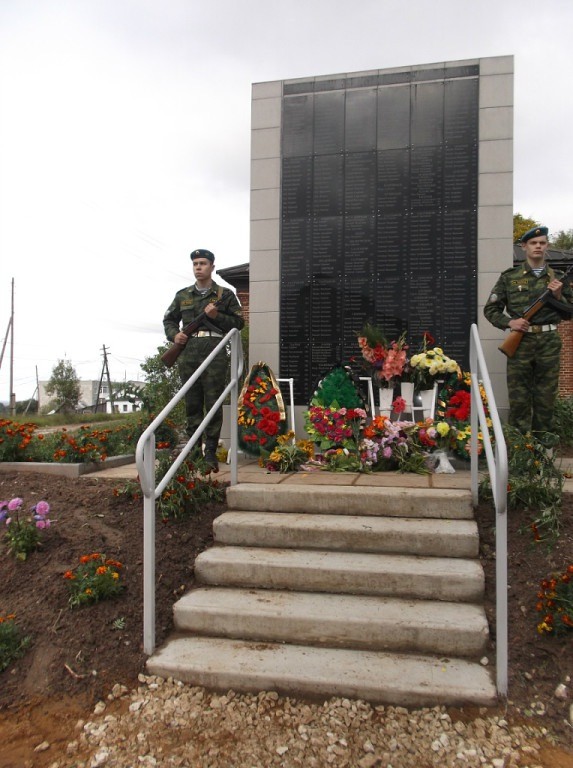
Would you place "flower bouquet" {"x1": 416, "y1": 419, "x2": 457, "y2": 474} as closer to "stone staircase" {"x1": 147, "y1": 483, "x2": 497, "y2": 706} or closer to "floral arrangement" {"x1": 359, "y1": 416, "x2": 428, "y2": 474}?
"floral arrangement" {"x1": 359, "y1": 416, "x2": 428, "y2": 474}

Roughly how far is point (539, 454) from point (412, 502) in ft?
2.86

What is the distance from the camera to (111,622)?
110 inches

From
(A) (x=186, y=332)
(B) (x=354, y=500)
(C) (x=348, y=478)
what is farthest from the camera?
(A) (x=186, y=332)

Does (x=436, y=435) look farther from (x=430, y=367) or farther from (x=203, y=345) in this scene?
(x=203, y=345)

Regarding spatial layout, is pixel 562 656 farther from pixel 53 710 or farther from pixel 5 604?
pixel 5 604

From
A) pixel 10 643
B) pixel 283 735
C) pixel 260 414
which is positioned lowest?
pixel 283 735

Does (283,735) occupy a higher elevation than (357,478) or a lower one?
lower

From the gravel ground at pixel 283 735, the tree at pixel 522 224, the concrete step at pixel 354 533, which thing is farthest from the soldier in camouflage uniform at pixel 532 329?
the tree at pixel 522 224

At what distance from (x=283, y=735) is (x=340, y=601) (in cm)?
78

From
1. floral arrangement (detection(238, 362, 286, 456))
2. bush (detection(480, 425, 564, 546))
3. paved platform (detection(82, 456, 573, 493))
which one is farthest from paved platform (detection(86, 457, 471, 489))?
floral arrangement (detection(238, 362, 286, 456))

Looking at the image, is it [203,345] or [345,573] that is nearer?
[345,573]

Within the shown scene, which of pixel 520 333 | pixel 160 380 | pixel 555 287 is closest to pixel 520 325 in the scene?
pixel 520 333

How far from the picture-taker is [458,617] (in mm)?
2662

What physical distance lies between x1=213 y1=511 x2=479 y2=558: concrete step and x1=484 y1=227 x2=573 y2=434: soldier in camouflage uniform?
193 cm
